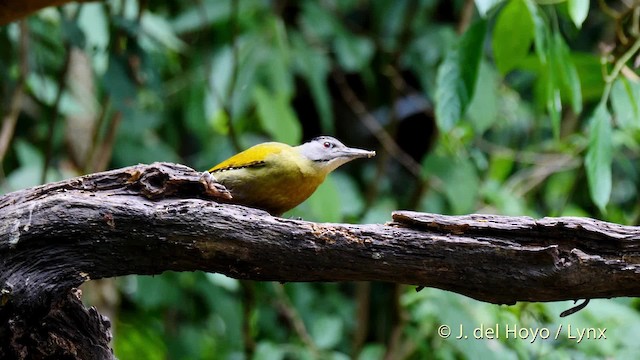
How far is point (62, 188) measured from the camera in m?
2.53

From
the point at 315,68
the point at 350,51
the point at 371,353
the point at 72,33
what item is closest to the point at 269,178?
the point at 72,33

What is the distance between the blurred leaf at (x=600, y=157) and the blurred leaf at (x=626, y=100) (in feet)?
0.35

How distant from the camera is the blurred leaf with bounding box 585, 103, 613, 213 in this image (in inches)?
124

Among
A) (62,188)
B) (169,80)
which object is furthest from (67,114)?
(62,188)

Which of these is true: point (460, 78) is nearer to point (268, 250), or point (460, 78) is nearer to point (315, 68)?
point (268, 250)

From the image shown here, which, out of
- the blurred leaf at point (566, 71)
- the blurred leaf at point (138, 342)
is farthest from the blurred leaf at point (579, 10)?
the blurred leaf at point (138, 342)

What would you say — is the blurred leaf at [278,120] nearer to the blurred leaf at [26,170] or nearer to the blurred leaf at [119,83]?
the blurred leaf at [119,83]

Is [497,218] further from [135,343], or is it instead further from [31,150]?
[135,343]

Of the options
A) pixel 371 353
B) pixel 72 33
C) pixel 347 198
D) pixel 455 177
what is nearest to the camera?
pixel 72 33

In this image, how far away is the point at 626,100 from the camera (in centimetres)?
342

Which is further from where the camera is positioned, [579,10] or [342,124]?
[342,124]

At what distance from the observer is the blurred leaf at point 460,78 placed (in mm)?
3320

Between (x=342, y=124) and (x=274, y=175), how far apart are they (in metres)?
4.49

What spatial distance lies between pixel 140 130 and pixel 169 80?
4.63 feet
